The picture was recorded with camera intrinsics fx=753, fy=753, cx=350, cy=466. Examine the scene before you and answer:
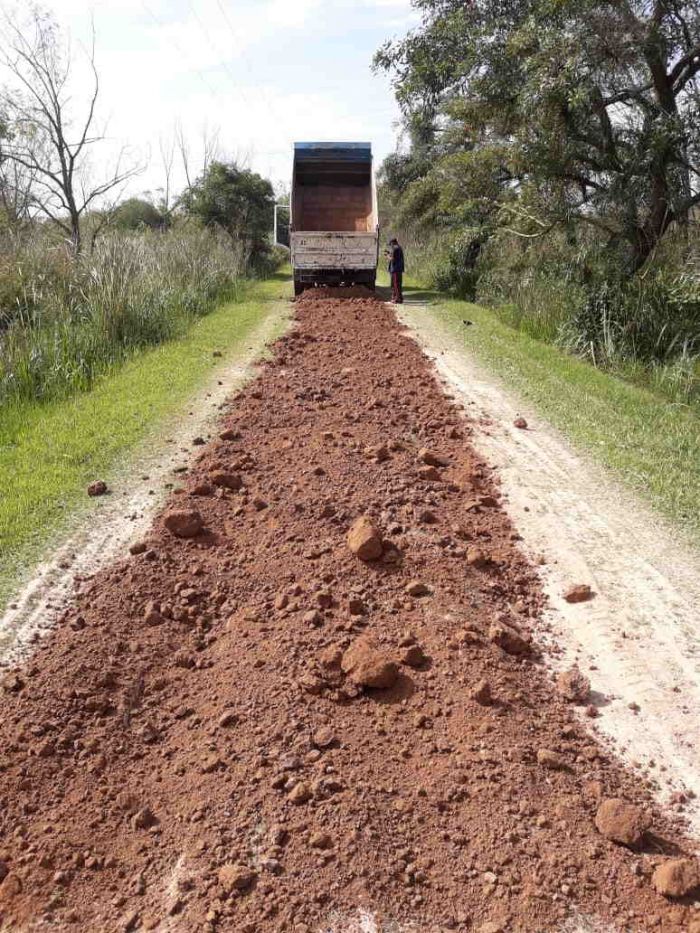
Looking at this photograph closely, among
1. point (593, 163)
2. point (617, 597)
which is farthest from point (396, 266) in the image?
point (617, 597)

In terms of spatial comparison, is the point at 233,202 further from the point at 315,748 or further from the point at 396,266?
the point at 315,748

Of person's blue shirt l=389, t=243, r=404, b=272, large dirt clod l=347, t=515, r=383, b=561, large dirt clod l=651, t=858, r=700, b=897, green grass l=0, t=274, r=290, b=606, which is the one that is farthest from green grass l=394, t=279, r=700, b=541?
person's blue shirt l=389, t=243, r=404, b=272

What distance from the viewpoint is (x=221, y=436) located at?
6.32 metres

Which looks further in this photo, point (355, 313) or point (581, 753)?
point (355, 313)

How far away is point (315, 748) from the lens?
9.50ft

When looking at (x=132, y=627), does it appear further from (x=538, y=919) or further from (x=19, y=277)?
(x=19, y=277)

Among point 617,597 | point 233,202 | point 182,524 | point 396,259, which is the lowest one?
point 617,597

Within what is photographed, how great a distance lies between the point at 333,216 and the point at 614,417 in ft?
38.2

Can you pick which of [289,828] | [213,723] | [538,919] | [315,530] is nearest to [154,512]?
[315,530]

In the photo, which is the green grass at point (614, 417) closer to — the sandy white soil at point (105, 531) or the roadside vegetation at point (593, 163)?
the roadside vegetation at point (593, 163)

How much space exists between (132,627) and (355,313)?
997 cm

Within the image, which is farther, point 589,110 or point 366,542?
point 589,110

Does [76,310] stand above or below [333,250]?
below

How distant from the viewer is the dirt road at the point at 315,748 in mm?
2369
